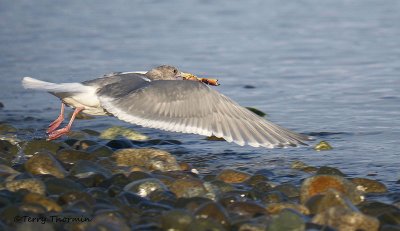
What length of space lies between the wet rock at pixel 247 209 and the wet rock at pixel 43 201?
1250 mm

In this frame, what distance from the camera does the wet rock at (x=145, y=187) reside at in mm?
6801

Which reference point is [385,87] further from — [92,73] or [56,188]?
[56,188]

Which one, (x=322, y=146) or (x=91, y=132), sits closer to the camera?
(x=322, y=146)

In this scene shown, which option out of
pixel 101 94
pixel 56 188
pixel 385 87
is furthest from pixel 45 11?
pixel 56 188

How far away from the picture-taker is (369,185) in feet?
23.8

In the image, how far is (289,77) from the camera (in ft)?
40.1

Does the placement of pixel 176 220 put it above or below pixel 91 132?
below

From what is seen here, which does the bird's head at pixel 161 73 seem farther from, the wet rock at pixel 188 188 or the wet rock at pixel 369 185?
the wet rock at pixel 369 185

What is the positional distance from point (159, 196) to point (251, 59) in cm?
687

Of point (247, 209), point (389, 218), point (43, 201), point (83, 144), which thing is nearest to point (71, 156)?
point (83, 144)

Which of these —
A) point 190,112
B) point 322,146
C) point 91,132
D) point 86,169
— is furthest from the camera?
point 91,132

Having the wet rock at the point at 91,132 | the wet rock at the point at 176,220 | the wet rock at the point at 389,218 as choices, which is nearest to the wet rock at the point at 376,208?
the wet rock at the point at 389,218

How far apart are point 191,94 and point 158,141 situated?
1.57 metres

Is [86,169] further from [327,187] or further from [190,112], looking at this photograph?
[327,187]
